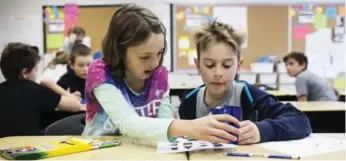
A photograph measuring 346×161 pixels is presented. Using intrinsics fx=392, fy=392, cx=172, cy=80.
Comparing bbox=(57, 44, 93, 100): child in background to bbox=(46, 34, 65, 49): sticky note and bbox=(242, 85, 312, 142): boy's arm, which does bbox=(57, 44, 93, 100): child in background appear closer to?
bbox=(242, 85, 312, 142): boy's arm

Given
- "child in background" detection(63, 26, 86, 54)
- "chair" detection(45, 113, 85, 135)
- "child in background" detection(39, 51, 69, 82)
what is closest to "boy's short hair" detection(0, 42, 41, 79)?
"chair" detection(45, 113, 85, 135)

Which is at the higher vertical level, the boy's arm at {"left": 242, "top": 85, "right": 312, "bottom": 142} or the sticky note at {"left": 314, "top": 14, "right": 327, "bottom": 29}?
the sticky note at {"left": 314, "top": 14, "right": 327, "bottom": 29}

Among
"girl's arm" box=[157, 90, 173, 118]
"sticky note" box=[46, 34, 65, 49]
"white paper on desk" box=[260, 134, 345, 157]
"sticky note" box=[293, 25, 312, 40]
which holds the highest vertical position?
"sticky note" box=[293, 25, 312, 40]

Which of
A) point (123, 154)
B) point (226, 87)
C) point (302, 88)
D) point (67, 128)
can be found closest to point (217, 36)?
point (226, 87)

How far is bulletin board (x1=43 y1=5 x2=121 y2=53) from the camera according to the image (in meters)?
5.72

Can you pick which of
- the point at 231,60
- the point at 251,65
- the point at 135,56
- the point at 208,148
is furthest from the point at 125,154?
the point at 251,65

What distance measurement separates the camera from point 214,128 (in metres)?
1.01

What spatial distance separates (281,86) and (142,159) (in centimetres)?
505

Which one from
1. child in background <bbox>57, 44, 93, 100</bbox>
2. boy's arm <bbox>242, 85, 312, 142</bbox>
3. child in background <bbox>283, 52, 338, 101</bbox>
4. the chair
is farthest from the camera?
child in background <bbox>283, 52, 338, 101</bbox>

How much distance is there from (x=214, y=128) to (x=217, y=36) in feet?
1.86

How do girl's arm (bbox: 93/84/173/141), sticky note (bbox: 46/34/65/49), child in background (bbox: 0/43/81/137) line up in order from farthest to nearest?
1. sticky note (bbox: 46/34/65/49)
2. child in background (bbox: 0/43/81/137)
3. girl's arm (bbox: 93/84/173/141)

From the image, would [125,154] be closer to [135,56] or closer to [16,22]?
[135,56]

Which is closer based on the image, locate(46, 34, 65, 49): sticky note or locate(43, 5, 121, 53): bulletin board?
locate(43, 5, 121, 53): bulletin board

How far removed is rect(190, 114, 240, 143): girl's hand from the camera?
102cm
